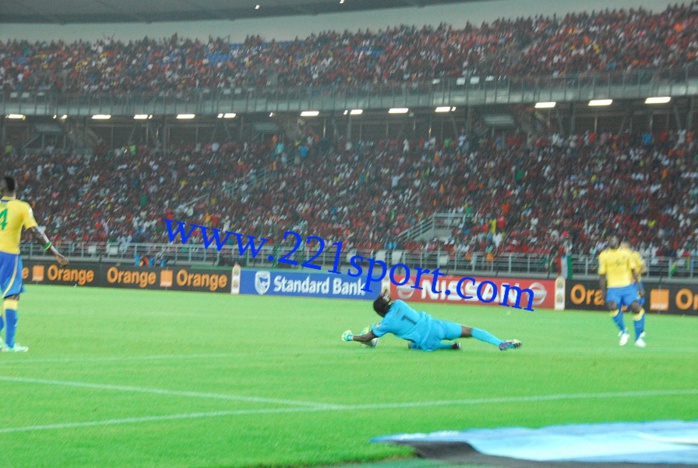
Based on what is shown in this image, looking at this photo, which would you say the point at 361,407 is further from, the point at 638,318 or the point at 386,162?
the point at 386,162

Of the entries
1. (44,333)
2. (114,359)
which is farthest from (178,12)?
(114,359)

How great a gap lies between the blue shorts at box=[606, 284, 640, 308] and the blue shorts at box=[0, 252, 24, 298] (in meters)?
10.7

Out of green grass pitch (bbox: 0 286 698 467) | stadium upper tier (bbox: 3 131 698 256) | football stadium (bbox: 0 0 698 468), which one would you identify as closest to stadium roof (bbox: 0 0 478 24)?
football stadium (bbox: 0 0 698 468)

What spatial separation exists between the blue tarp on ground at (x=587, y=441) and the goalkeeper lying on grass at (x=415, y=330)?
720cm

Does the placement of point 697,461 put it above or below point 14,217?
below

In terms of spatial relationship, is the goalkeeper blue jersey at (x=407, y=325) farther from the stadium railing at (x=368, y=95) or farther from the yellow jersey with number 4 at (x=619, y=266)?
the stadium railing at (x=368, y=95)

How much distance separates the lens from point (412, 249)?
152ft

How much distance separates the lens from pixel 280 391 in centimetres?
1047

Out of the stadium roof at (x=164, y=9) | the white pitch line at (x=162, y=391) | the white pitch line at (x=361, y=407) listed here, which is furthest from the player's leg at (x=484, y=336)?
the stadium roof at (x=164, y=9)

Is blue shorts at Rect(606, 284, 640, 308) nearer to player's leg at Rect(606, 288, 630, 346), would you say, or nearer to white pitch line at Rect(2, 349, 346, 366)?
player's leg at Rect(606, 288, 630, 346)

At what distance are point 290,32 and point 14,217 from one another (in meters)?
53.7

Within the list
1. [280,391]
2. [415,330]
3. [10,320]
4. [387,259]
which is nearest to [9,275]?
[10,320]

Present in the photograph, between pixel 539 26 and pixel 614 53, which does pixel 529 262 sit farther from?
pixel 539 26

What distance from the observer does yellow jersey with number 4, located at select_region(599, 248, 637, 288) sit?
19.2 m
